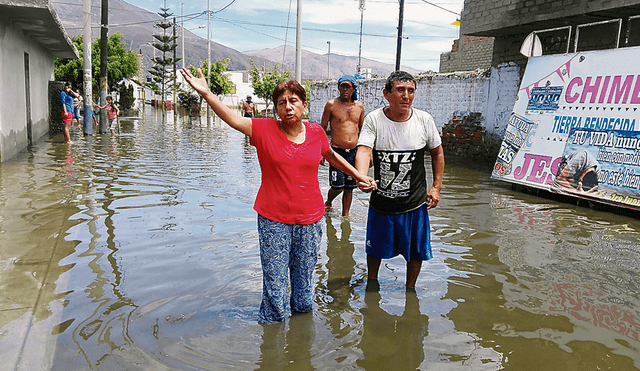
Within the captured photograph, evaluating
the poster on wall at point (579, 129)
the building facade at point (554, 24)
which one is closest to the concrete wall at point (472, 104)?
the building facade at point (554, 24)

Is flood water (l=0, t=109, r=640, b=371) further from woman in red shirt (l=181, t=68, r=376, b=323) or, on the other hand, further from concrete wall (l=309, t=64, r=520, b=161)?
concrete wall (l=309, t=64, r=520, b=161)

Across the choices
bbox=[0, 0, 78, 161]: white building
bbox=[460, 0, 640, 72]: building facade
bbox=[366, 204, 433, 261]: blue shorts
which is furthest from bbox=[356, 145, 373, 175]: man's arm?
bbox=[0, 0, 78, 161]: white building

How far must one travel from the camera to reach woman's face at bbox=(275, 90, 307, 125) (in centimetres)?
333

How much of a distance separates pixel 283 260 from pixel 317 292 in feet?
3.34

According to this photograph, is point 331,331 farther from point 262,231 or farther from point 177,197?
point 177,197

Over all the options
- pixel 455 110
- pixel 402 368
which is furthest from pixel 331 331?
pixel 455 110

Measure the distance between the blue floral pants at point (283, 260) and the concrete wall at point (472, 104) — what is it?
36.3ft

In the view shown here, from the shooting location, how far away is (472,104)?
15.5m

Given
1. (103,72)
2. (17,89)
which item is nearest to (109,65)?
(103,72)

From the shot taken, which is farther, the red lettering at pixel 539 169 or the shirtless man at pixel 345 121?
the red lettering at pixel 539 169

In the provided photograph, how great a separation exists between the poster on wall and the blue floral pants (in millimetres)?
6050

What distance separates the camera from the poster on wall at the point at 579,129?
7867mm

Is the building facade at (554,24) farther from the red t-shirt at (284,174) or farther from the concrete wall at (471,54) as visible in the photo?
the concrete wall at (471,54)

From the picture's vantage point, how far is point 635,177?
7613 mm
